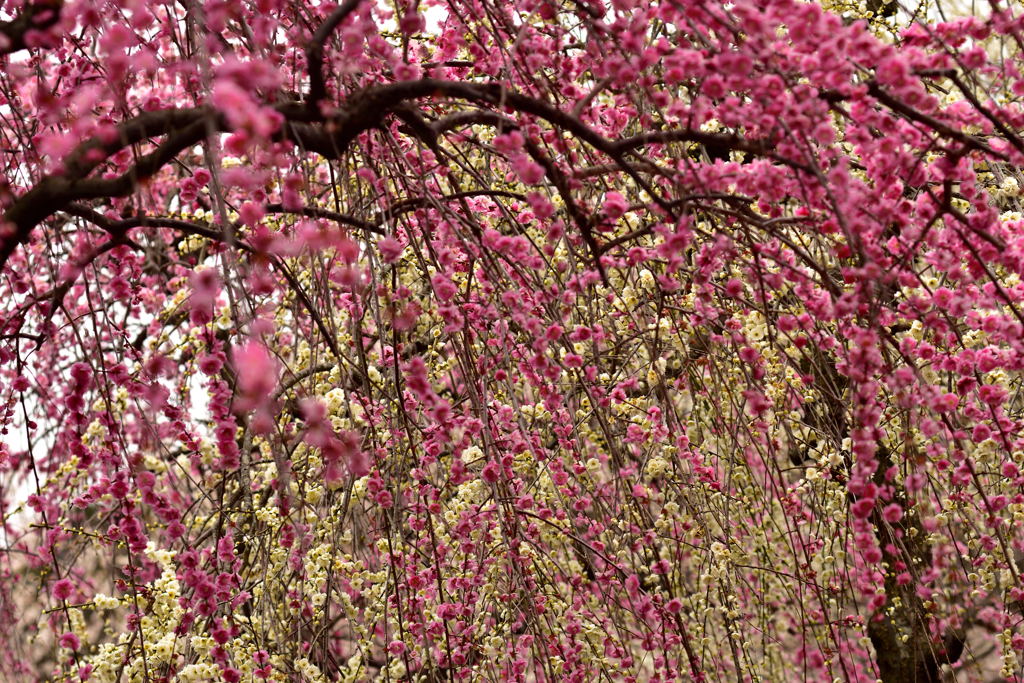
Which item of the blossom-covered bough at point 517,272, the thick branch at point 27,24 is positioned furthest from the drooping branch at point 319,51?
the thick branch at point 27,24

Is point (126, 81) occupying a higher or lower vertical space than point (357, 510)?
higher

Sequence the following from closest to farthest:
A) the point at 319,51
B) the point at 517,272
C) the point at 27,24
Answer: the point at 319,51, the point at 27,24, the point at 517,272

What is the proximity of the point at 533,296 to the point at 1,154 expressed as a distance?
6.59 feet

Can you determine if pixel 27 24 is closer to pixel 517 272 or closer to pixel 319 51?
pixel 319 51

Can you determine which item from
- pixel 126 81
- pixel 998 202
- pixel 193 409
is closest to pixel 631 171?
pixel 126 81

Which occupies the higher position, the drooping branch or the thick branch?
the thick branch

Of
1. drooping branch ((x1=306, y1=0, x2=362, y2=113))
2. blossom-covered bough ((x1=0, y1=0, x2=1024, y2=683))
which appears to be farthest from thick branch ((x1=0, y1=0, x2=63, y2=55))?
drooping branch ((x1=306, y1=0, x2=362, y2=113))

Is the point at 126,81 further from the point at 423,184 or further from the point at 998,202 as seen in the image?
the point at 998,202

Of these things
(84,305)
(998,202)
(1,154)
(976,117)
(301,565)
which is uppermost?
(84,305)

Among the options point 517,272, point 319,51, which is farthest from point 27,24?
point 517,272

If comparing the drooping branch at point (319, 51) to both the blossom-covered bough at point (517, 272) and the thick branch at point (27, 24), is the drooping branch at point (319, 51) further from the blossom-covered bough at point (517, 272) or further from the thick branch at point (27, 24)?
the thick branch at point (27, 24)

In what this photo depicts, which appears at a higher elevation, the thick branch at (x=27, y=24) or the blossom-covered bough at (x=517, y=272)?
the thick branch at (x=27, y=24)

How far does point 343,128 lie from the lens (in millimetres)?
1998

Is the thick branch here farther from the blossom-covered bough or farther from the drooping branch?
the drooping branch
